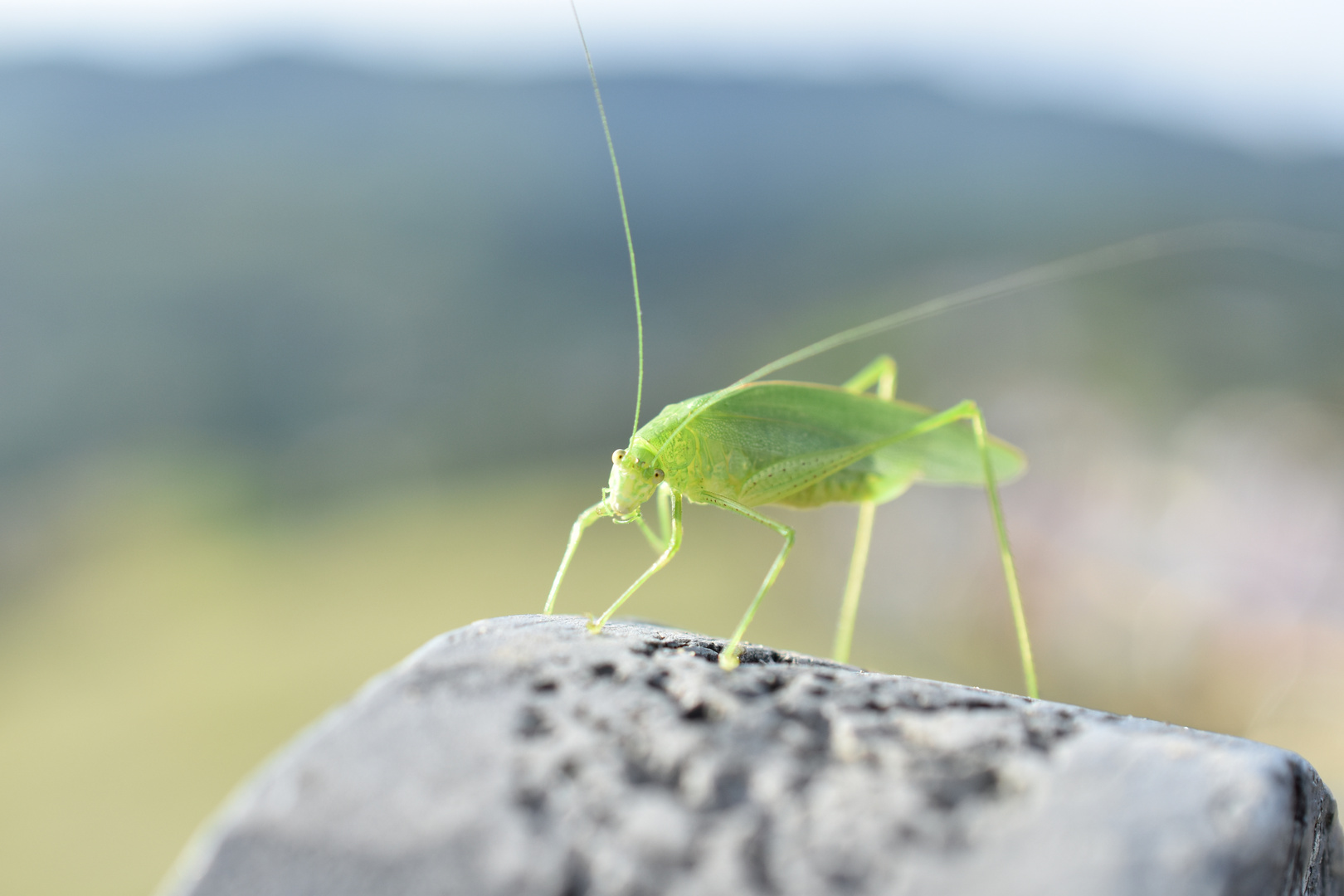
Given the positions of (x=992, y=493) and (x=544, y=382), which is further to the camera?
(x=544, y=382)

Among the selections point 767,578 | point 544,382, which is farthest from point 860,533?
point 544,382

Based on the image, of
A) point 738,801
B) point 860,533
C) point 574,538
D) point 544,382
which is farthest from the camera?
point 544,382

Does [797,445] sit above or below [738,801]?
above

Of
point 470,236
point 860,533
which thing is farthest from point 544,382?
point 860,533

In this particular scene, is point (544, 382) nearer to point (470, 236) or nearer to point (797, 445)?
point (470, 236)

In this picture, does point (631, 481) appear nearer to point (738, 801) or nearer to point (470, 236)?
point (738, 801)

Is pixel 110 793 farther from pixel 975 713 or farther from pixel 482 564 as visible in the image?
pixel 975 713

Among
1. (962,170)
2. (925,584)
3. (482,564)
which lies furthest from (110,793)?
(962,170)

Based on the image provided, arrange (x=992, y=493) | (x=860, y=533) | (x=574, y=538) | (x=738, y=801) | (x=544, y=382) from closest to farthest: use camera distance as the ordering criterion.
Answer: (x=738, y=801), (x=574, y=538), (x=992, y=493), (x=860, y=533), (x=544, y=382)
